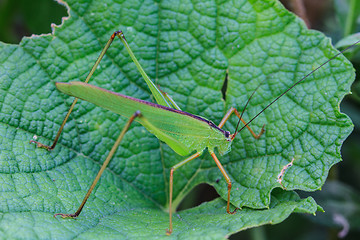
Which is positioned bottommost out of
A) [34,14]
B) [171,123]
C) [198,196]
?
[198,196]

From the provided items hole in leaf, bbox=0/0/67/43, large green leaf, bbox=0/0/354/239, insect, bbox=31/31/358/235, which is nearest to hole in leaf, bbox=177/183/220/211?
large green leaf, bbox=0/0/354/239

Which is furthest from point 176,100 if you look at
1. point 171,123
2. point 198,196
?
point 198,196

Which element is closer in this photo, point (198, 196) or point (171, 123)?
point (171, 123)

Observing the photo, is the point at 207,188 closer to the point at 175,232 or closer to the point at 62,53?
the point at 175,232

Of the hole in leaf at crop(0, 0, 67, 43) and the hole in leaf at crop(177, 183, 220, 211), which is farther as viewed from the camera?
the hole in leaf at crop(0, 0, 67, 43)

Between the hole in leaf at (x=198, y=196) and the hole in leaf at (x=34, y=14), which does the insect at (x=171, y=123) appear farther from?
the hole in leaf at (x=34, y=14)

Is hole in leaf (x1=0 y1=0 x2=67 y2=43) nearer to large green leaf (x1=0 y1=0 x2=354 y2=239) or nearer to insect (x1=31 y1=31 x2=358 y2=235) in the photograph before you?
large green leaf (x1=0 y1=0 x2=354 y2=239)

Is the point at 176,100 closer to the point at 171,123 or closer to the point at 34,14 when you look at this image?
the point at 171,123

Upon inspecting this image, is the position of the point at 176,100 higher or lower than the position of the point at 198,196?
higher
